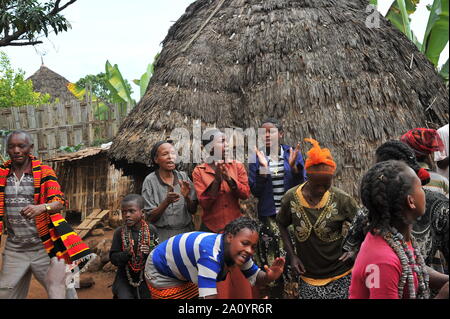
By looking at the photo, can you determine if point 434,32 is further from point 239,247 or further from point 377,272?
point 377,272

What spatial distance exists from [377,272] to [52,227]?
274 centimetres

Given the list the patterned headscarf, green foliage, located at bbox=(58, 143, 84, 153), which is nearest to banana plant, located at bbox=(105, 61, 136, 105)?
green foliage, located at bbox=(58, 143, 84, 153)

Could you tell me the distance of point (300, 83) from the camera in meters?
5.66

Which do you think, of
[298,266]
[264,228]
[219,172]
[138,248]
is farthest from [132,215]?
[298,266]

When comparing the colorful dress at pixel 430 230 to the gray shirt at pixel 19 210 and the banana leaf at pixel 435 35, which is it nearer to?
the gray shirt at pixel 19 210

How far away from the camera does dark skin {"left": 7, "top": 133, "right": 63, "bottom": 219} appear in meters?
3.51

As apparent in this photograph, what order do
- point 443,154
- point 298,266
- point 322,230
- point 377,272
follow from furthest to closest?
→ 1. point 298,266
2. point 322,230
3. point 443,154
4. point 377,272

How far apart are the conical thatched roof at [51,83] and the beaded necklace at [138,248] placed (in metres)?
19.7

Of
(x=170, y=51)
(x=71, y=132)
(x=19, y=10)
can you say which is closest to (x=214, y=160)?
(x=170, y=51)

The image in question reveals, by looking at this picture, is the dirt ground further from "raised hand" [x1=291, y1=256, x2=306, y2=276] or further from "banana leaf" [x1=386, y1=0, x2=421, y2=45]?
"banana leaf" [x1=386, y1=0, x2=421, y2=45]

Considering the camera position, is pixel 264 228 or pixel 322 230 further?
pixel 264 228

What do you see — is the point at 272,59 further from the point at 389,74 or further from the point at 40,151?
the point at 40,151
